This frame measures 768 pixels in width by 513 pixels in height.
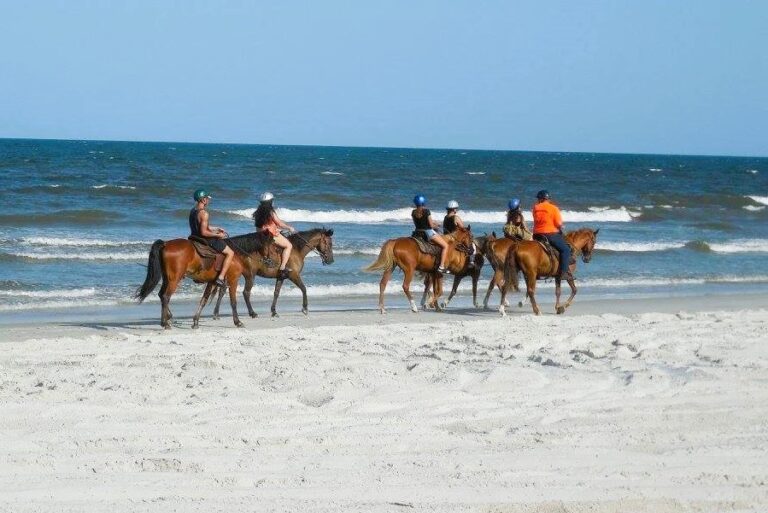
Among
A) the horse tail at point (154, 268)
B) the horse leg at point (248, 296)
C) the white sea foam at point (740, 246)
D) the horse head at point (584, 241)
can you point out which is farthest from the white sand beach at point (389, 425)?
the white sea foam at point (740, 246)

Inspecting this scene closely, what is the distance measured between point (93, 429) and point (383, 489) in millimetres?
2403

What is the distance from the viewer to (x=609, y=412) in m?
8.01

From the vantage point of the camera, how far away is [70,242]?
25906mm

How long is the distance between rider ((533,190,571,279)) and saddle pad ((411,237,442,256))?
163 cm

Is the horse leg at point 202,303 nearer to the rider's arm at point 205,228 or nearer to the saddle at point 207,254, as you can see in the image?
the saddle at point 207,254

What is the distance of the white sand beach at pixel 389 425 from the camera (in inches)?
239

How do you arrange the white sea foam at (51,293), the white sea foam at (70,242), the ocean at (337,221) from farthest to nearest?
the white sea foam at (70,242)
the ocean at (337,221)
the white sea foam at (51,293)

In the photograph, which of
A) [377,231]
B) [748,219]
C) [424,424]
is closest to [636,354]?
[424,424]

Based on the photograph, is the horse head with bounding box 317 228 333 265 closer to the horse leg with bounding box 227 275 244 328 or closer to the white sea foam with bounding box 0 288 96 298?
the horse leg with bounding box 227 275 244 328

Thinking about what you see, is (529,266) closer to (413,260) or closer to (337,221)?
(413,260)

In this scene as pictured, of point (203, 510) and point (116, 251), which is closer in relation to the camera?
point (203, 510)

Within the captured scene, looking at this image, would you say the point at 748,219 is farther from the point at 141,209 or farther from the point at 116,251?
the point at 116,251

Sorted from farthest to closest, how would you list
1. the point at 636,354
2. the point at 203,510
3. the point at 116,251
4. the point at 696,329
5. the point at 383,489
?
the point at 116,251 < the point at 696,329 < the point at 636,354 < the point at 383,489 < the point at 203,510

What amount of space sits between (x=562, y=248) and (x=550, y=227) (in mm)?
380
